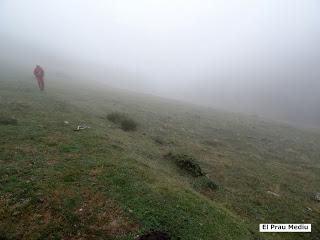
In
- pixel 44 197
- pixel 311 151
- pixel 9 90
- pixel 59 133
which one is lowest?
pixel 311 151

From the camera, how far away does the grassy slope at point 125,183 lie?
12641mm

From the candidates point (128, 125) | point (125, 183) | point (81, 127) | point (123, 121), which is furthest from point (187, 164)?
point (123, 121)

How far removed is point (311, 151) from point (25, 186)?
35593 millimetres

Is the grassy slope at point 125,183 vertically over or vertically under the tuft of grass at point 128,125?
under

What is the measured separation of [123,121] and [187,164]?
11.3 metres

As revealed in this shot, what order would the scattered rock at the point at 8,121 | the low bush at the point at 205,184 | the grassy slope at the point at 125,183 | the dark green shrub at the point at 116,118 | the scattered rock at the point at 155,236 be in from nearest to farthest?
the scattered rock at the point at 155,236
the grassy slope at the point at 125,183
the low bush at the point at 205,184
the scattered rock at the point at 8,121
the dark green shrub at the point at 116,118

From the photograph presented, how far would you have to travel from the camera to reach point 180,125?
40.0m

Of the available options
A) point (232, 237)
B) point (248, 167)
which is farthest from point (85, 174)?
point (248, 167)

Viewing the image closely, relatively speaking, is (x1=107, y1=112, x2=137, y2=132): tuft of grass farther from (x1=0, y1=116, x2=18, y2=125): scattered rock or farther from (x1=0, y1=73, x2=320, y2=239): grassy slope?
(x1=0, y1=116, x2=18, y2=125): scattered rock

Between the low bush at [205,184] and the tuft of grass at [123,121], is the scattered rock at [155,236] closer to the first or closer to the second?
the low bush at [205,184]

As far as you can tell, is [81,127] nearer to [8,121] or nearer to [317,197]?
[8,121]

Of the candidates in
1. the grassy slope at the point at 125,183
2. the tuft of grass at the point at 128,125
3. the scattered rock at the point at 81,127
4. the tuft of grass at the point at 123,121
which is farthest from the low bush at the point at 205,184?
the tuft of grass at the point at 128,125

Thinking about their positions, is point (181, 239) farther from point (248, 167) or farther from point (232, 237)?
point (248, 167)

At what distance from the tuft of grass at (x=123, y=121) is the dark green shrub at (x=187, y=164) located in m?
8.10
